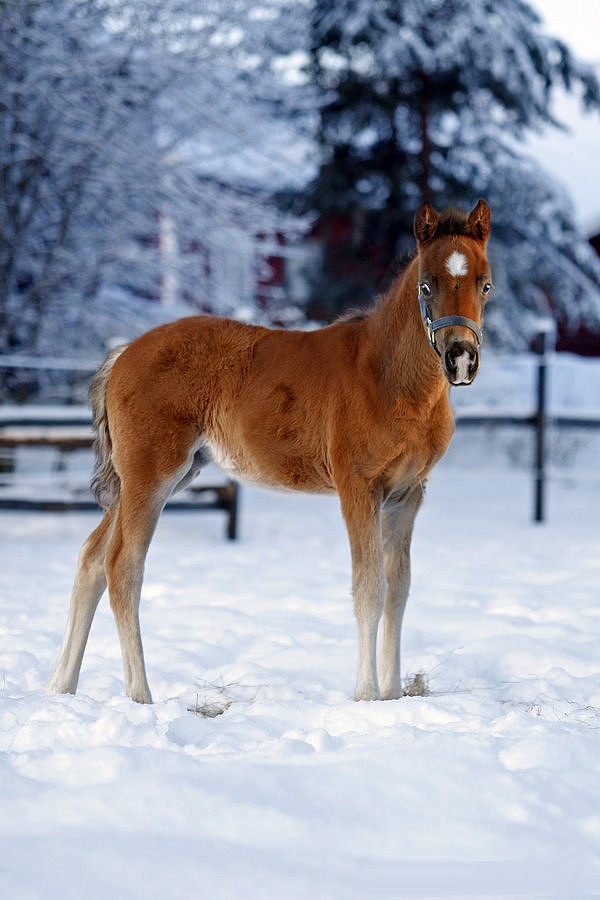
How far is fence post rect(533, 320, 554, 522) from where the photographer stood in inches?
348

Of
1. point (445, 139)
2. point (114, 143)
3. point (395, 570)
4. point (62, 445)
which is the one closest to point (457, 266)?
point (395, 570)

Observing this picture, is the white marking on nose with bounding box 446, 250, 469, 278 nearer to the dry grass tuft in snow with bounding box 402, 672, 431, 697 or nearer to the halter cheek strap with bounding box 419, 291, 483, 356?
the halter cheek strap with bounding box 419, 291, 483, 356

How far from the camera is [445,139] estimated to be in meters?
14.1

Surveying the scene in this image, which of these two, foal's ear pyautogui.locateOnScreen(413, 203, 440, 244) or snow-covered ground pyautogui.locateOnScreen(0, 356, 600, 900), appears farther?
foal's ear pyautogui.locateOnScreen(413, 203, 440, 244)

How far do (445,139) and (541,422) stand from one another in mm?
6958

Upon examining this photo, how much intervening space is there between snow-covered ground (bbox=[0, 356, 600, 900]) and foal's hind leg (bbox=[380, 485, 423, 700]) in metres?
0.23

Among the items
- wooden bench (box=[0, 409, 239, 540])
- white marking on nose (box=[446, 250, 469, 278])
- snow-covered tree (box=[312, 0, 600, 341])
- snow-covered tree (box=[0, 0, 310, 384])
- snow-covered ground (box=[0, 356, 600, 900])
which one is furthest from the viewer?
snow-covered tree (box=[312, 0, 600, 341])

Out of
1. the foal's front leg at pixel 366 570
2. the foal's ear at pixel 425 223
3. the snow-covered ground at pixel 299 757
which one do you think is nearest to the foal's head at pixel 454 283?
the foal's ear at pixel 425 223

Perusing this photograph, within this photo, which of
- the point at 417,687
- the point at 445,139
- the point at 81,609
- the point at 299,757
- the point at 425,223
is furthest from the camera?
the point at 445,139

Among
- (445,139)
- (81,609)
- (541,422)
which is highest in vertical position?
(445,139)

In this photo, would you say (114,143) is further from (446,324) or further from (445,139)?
(446,324)

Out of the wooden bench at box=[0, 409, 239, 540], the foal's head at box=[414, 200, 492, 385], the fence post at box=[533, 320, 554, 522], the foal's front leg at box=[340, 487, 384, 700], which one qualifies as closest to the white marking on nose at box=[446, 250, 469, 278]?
the foal's head at box=[414, 200, 492, 385]

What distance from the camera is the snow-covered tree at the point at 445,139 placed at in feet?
41.1

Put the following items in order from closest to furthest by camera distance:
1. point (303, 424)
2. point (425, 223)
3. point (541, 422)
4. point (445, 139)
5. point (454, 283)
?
point (454, 283) → point (425, 223) → point (303, 424) → point (541, 422) → point (445, 139)
